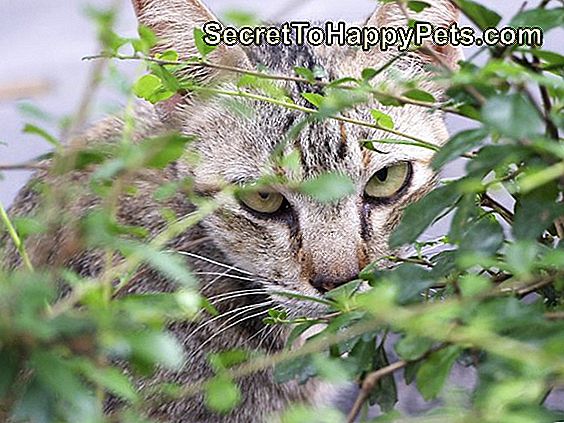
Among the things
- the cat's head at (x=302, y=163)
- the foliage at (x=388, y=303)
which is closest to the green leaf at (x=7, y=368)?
the foliage at (x=388, y=303)

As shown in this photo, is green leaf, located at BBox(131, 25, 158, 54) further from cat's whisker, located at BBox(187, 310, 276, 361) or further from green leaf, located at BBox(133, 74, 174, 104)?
cat's whisker, located at BBox(187, 310, 276, 361)

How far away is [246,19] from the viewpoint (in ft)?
2.15

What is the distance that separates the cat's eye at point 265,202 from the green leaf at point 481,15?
2.10 feet

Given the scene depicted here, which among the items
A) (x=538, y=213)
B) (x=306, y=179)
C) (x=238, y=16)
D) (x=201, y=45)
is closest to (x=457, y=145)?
(x=538, y=213)

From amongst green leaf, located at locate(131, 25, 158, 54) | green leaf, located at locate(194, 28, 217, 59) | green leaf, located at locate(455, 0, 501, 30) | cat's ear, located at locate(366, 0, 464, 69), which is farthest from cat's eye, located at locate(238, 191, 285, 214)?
green leaf, located at locate(455, 0, 501, 30)

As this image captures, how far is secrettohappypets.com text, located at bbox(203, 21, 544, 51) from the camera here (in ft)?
3.25

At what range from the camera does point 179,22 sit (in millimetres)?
1230

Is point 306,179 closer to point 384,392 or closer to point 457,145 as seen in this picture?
point 384,392

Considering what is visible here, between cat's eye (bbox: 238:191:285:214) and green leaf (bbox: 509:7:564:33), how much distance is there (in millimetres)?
677

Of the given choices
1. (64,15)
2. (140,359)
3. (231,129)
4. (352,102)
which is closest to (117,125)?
(231,129)

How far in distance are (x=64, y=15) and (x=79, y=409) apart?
226 cm

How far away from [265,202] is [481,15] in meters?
0.67

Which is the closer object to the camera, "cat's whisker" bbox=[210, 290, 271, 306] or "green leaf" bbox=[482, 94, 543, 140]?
"green leaf" bbox=[482, 94, 543, 140]

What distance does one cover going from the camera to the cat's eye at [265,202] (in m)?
1.23
